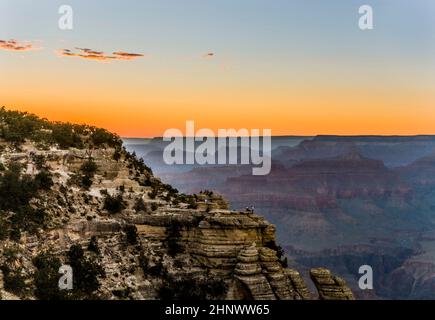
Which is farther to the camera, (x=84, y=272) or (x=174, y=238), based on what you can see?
(x=174, y=238)

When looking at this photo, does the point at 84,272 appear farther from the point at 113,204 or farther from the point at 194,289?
the point at 194,289

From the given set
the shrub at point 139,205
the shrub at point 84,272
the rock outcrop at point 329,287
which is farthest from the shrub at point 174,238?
the rock outcrop at point 329,287

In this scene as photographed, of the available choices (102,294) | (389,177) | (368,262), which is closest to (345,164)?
(389,177)

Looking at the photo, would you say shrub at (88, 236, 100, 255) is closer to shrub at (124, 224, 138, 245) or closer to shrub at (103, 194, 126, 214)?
shrub at (124, 224, 138, 245)

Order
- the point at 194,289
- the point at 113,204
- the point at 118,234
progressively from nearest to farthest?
1. the point at 194,289
2. the point at 118,234
3. the point at 113,204

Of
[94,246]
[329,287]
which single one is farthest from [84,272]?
[329,287]

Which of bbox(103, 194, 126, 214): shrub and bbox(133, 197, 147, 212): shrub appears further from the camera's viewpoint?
bbox(133, 197, 147, 212): shrub

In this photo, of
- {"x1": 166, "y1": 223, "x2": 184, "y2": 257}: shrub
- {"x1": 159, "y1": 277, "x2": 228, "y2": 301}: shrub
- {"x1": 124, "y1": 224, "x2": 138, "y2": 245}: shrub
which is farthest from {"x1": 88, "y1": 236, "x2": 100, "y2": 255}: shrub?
{"x1": 166, "y1": 223, "x2": 184, "y2": 257}: shrub

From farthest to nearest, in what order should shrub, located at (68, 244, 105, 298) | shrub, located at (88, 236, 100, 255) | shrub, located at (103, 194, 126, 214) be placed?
1. shrub, located at (103, 194, 126, 214)
2. shrub, located at (88, 236, 100, 255)
3. shrub, located at (68, 244, 105, 298)
